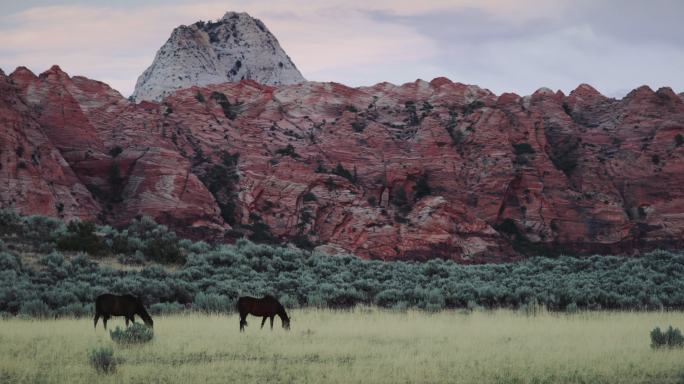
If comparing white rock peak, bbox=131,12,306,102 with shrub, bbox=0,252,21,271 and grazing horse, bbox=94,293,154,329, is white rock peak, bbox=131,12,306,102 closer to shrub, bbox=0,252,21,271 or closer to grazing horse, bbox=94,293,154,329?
shrub, bbox=0,252,21,271

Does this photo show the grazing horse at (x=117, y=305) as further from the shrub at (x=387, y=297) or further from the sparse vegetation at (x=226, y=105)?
the sparse vegetation at (x=226, y=105)

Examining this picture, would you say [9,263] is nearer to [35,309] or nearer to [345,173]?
[35,309]

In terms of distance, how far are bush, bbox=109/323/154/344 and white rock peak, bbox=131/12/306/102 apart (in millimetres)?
91715

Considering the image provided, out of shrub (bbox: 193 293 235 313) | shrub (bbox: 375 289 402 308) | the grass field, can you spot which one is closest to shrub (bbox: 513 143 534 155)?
shrub (bbox: 375 289 402 308)

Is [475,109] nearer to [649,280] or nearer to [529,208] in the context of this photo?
[529,208]

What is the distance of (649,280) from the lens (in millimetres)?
31844

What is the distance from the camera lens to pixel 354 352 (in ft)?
52.8

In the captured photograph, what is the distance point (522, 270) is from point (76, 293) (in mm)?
21190

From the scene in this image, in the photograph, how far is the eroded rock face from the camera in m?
72.0

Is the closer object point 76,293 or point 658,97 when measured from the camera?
point 76,293

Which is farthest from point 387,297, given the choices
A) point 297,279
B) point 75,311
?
point 75,311

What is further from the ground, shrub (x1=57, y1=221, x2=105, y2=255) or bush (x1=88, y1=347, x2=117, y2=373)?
shrub (x1=57, y1=221, x2=105, y2=255)

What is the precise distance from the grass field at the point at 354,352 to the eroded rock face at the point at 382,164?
49020 millimetres

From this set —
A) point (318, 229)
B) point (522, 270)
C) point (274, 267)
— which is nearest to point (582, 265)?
point (522, 270)
